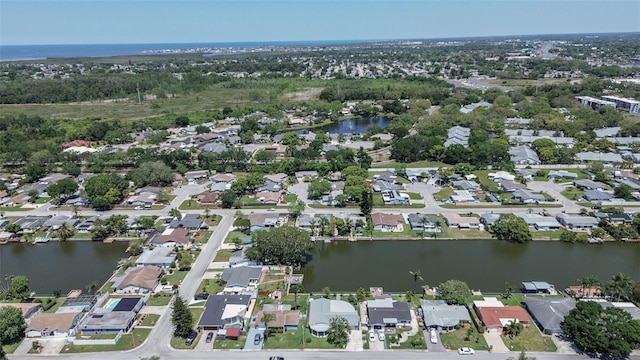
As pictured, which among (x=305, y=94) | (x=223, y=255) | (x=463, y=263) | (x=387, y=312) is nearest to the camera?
(x=387, y=312)

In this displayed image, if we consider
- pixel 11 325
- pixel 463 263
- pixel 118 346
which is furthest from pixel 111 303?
pixel 463 263

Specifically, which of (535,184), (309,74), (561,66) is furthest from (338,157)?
(561,66)

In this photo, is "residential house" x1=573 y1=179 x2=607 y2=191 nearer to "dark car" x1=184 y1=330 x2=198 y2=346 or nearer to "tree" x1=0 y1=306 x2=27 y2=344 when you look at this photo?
"dark car" x1=184 y1=330 x2=198 y2=346

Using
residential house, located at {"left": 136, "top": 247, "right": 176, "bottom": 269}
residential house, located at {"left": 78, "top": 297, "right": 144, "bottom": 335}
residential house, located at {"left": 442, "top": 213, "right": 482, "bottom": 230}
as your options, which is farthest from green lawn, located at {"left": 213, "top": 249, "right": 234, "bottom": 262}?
residential house, located at {"left": 442, "top": 213, "right": 482, "bottom": 230}

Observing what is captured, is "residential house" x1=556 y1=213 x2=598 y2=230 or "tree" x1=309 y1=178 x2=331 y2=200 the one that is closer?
"residential house" x1=556 y1=213 x2=598 y2=230

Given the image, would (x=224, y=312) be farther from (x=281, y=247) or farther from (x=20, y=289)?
(x=20, y=289)

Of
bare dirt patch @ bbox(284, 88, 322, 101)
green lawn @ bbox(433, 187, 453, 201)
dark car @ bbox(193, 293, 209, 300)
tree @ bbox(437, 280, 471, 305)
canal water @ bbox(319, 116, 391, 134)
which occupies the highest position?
bare dirt patch @ bbox(284, 88, 322, 101)

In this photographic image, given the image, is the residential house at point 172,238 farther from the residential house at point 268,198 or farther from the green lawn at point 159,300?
the residential house at point 268,198
